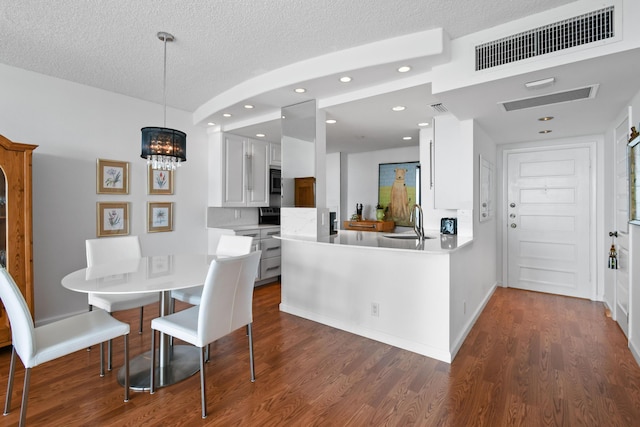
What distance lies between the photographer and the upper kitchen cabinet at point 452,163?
3346 mm

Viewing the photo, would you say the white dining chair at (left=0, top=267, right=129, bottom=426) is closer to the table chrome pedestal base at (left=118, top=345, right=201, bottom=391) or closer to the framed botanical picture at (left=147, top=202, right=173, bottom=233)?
the table chrome pedestal base at (left=118, top=345, right=201, bottom=391)

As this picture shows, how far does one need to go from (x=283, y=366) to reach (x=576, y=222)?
406cm

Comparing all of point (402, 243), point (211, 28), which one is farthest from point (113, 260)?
point (402, 243)

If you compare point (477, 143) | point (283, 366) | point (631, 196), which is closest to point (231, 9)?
point (283, 366)

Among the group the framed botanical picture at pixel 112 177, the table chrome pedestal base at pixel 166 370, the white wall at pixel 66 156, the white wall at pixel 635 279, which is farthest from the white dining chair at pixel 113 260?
the white wall at pixel 635 279

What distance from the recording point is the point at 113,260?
294 centimetres

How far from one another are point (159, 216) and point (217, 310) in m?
2.55

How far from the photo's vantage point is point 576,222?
4.23m

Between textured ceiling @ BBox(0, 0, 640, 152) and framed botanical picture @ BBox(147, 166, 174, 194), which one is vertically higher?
textured ceiling @ BBox(0, 0, 640, 152)

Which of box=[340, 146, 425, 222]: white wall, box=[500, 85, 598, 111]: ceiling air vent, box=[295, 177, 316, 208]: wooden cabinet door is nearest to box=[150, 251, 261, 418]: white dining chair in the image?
box=[295, 177, 316, 208]: wooden cabinet door

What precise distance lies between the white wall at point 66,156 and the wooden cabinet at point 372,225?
10.2 ft

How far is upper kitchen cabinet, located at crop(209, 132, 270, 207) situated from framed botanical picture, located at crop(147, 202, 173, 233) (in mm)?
590

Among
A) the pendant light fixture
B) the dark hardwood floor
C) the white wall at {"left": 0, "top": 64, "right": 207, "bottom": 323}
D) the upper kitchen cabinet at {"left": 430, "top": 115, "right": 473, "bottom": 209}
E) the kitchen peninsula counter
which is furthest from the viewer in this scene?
the upper kitchen cabinet at {"left": 430, "top": 115, "right": 473, "bottom": 209}

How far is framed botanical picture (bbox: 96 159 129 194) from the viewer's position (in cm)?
358
